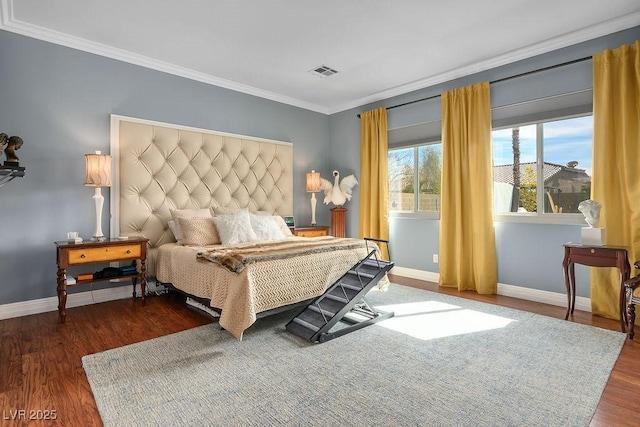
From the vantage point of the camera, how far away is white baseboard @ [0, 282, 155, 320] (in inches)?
125

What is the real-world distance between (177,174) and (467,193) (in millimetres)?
3565

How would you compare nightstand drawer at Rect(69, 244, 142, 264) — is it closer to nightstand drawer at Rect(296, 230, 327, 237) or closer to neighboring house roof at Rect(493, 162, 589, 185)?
nightstand drawer at Rect(296, 230, 327, 237)

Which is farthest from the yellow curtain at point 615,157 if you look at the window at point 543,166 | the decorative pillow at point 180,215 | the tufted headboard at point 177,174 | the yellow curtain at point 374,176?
the decorative pillow at point 180,215

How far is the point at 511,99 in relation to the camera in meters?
3.91

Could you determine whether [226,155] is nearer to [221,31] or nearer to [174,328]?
[221,31]

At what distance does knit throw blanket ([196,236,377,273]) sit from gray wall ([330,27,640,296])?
5.00 ft

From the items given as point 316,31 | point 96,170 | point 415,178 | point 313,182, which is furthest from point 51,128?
point 415,178

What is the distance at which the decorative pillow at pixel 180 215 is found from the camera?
384 centimetres

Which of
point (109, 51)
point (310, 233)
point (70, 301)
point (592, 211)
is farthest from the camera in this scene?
point (310, 233)

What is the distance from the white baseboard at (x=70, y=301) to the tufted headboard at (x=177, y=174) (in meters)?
0.38

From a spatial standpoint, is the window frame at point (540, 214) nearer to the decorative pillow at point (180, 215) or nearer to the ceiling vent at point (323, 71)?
the ceiling vent at point (323, 71)

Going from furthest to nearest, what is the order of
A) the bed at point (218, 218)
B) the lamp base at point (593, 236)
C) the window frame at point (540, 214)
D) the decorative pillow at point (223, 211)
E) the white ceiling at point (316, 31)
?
the decorative pillow at point (223, 211) < the window frame at point (540, 214) < the lamp base at point (593, 236) < the white ceiling at point (316, 31) < the bed at point (218, 218)

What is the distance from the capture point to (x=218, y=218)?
154 inches

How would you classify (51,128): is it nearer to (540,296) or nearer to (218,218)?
(218,218)
